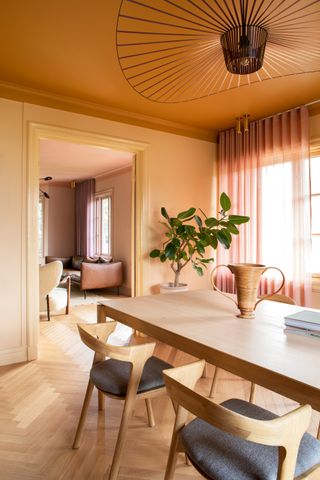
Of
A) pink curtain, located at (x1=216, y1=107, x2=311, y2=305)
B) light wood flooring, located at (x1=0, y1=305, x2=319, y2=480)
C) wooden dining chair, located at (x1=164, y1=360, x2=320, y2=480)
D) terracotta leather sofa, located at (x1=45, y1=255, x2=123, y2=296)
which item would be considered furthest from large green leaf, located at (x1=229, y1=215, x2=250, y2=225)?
terracotta leather sofa, located at (x1=45, y1=255, x2=123, y2=296)

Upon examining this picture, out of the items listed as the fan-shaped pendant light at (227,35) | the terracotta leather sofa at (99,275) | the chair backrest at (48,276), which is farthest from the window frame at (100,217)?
the fan-shaped pendant light at (227,35)

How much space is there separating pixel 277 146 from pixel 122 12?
2253 mm

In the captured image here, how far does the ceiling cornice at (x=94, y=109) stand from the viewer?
317 cm

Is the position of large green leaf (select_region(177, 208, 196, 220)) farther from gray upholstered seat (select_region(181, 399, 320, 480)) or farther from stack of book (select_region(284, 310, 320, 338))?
gray upholstered seat (select_region(181, 399, 320, 480))

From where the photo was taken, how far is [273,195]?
3.83 meters

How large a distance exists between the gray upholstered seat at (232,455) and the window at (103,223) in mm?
6926

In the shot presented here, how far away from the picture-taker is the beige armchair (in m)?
4.42

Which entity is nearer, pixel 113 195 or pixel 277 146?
pixel 277 146

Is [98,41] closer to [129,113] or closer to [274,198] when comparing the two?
[129,113]

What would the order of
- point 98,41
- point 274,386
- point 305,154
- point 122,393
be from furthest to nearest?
point 305,154 → point 98,41 → point 122,393 → point 274,386

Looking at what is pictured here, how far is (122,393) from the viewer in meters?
1.58

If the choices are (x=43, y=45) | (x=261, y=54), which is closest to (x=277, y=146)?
(x=261, y=54)

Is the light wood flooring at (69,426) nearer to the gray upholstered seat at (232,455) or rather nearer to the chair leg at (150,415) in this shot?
the chair leg at (150,415)

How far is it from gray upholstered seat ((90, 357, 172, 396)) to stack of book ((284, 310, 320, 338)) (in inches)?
25.9
